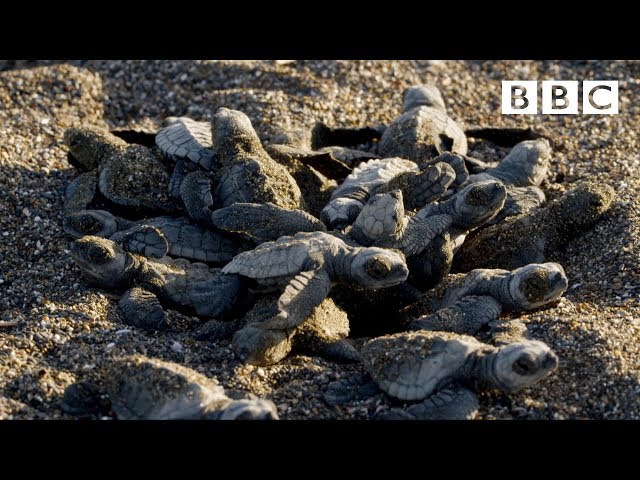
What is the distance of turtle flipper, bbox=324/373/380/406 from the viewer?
409 centimetres

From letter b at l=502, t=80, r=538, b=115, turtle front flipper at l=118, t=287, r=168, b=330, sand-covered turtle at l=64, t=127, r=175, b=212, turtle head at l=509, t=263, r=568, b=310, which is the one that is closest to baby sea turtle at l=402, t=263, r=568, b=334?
turtle head at l=509, t=263, r=568, b=310

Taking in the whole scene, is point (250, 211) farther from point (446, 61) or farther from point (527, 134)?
point (446, 61)

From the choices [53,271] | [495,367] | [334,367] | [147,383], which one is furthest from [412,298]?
[53,271]

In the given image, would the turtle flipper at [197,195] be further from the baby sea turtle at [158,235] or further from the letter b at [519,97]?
the letter b at [519,97]

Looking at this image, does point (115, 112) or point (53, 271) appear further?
point (115, 112)

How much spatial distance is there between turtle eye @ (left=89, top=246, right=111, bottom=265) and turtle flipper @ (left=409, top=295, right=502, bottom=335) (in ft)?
5.36

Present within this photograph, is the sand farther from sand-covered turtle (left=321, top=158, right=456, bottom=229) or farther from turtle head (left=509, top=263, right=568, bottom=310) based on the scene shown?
sand-covered turtle (left=321, top=158, right=456, bottom=229)

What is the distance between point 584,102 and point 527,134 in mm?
872

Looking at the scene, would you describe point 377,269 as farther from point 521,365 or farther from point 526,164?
point 526,164

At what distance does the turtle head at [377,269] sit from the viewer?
4441 mm

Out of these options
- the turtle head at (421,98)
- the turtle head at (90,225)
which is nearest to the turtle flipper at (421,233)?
the turtle head at (90,225)

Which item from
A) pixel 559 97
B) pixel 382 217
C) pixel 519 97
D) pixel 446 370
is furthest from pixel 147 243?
pixel 559 97

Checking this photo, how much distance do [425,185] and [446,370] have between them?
154cm

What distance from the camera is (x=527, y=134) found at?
6.84 metres
